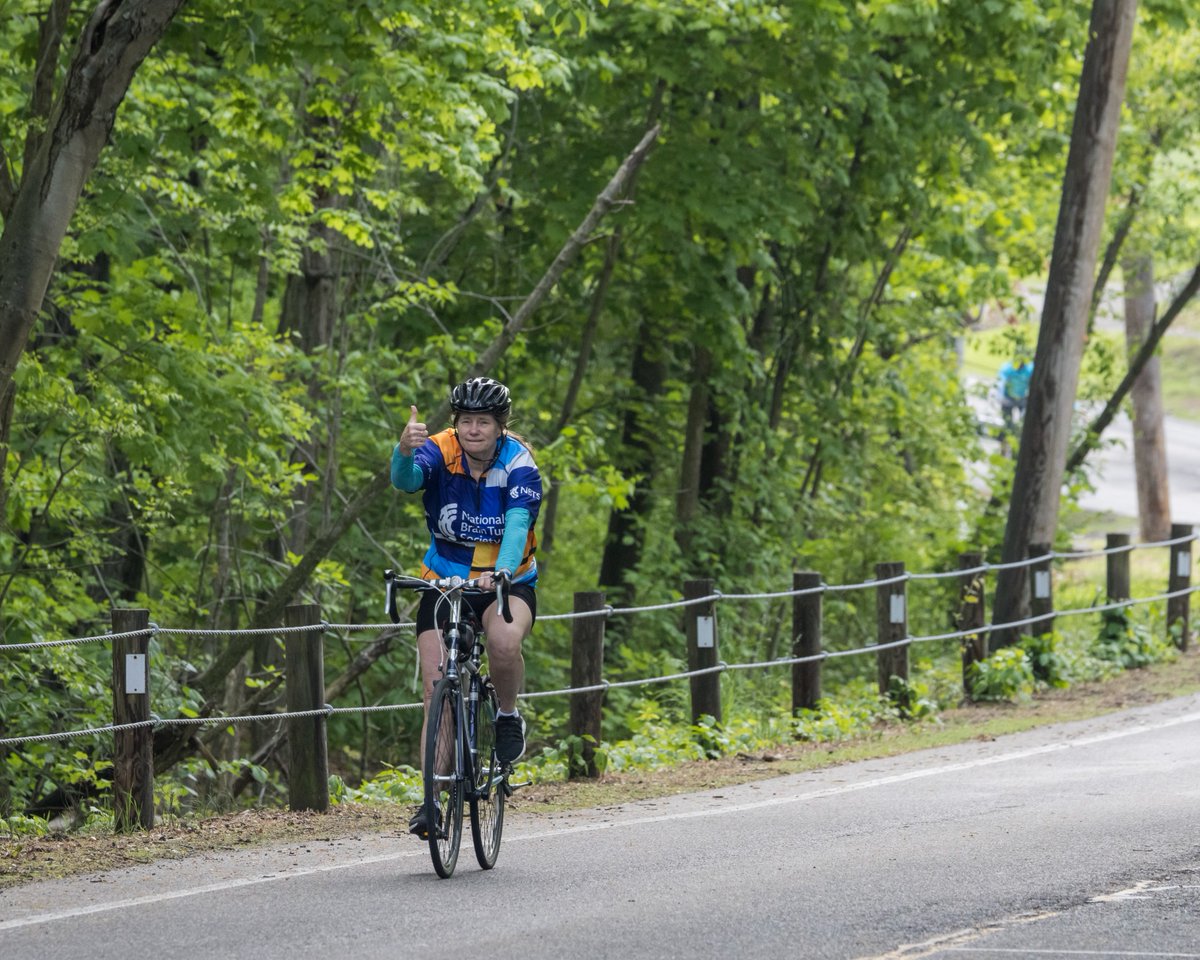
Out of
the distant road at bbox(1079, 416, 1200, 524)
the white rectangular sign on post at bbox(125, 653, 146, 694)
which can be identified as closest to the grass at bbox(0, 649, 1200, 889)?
the white rectangular sign on post at bbox(125, 653, 146, 694)

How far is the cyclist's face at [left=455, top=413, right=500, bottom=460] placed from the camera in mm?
7609

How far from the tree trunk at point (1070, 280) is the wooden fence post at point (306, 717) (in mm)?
8830

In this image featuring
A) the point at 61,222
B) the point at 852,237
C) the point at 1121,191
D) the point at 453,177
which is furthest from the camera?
the point at 1121,191

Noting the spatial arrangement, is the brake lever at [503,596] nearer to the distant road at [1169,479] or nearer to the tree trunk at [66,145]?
the tree trunk at [66,145]

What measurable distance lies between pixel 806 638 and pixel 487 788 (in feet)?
20.6

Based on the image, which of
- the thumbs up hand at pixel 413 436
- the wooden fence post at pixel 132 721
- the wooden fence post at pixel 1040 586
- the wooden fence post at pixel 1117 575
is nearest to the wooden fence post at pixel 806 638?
the wooden fence post at pixel 1040 586

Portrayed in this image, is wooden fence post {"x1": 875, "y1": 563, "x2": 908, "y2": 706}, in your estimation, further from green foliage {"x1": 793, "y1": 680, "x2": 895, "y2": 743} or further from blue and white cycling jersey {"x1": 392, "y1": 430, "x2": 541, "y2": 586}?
blue and white cycling jersey {"x1": 392, "y1": 430, "x2": 541, "y2": 586}

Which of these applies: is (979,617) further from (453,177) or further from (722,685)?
(453,177)

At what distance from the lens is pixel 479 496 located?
769cm

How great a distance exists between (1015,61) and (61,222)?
11622mm

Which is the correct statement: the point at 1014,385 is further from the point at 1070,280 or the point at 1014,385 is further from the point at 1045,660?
the point at 1045,660

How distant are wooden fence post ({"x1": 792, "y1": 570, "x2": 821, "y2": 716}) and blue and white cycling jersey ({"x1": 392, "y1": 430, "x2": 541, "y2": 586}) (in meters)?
6.03

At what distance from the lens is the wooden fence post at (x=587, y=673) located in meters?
11.3

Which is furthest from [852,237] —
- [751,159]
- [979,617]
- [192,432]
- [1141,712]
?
[192,432]
